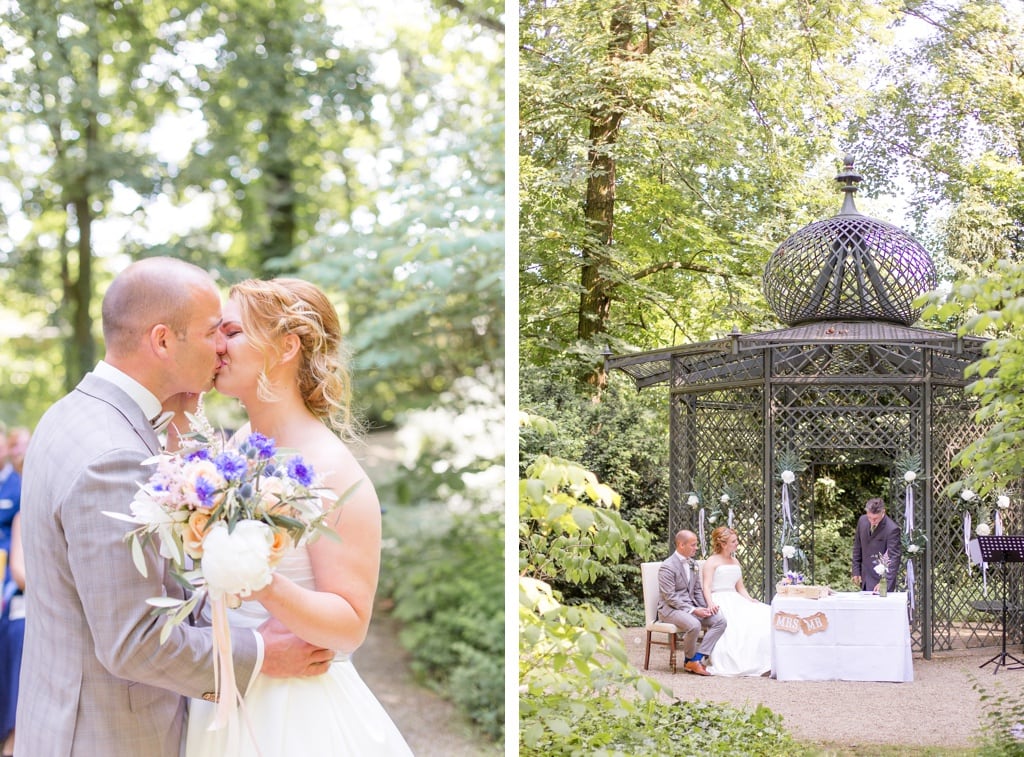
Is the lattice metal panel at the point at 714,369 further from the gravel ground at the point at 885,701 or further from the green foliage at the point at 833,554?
the gravel ground at the point at 885,701

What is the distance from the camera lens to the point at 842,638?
3748mm

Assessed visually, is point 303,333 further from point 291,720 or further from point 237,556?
point 291,720

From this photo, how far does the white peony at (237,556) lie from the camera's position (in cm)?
164

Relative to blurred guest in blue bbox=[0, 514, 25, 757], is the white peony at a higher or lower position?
higher

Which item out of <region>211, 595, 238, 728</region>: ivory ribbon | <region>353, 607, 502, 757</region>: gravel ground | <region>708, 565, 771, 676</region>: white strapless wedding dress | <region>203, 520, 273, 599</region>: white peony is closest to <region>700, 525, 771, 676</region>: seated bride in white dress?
<region>708, 565, 771, 676</region>: white strapless wedding dress

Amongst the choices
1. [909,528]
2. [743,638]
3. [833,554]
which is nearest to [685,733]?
[743,638]

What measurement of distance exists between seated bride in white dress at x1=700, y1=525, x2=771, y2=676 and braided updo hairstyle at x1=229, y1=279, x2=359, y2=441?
206 cm

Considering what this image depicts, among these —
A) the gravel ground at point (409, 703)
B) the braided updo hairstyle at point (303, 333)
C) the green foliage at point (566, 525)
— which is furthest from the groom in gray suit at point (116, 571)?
the gravel ground at point (409, 703)

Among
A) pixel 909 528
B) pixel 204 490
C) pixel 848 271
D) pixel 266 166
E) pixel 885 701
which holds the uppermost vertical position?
pixel 266 166

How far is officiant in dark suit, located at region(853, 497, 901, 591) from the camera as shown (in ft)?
12.1

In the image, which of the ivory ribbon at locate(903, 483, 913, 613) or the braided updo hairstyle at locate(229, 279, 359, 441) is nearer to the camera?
the braided updo hairstyle at locate(229, 279, 359, 441)

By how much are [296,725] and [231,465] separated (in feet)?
2.41

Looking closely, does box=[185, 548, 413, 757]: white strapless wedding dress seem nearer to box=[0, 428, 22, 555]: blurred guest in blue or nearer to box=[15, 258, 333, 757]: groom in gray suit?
box=[15, 258, 333, 757]: groom in gray suit

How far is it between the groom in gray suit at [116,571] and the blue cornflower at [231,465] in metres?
0.26
